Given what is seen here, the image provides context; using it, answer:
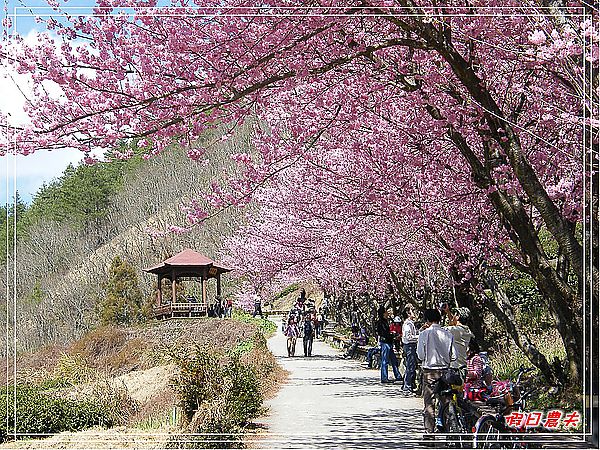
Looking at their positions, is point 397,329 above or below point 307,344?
above

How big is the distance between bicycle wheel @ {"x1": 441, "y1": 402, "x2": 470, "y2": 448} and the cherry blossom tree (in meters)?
1.23

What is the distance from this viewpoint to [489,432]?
613 cm

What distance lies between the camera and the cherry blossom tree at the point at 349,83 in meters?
6.16

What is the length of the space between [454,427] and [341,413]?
133 inches

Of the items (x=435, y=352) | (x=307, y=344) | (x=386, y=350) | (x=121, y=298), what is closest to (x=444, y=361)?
(x=435, y=352)

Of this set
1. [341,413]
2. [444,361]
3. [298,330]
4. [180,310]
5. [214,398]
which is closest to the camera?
[444,361]

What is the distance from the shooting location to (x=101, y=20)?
20.6 ft

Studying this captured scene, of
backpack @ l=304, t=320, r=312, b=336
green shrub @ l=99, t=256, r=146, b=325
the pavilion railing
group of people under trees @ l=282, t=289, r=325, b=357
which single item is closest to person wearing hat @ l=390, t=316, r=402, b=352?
backpack @ l=304, t=320, r=312, b=336

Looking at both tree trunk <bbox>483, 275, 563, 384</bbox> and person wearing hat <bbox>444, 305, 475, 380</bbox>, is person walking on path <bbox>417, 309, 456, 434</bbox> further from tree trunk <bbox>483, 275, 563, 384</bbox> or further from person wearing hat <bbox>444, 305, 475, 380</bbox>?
tree trunk <bbox>483, 275, 563, 384</bbox>

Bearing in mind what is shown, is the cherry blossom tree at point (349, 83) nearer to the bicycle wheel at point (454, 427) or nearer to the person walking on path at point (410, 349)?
the bicycle wheel at point (454, 427)

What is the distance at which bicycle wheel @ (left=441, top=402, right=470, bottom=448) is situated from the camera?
6.64m

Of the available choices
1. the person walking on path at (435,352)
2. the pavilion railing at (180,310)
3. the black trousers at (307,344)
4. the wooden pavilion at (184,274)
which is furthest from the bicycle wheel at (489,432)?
the pavilion railing at (180,310)

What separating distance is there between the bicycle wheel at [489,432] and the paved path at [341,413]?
1.54 meters

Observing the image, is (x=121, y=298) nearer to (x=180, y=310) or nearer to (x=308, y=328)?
(x=180, y=310)
